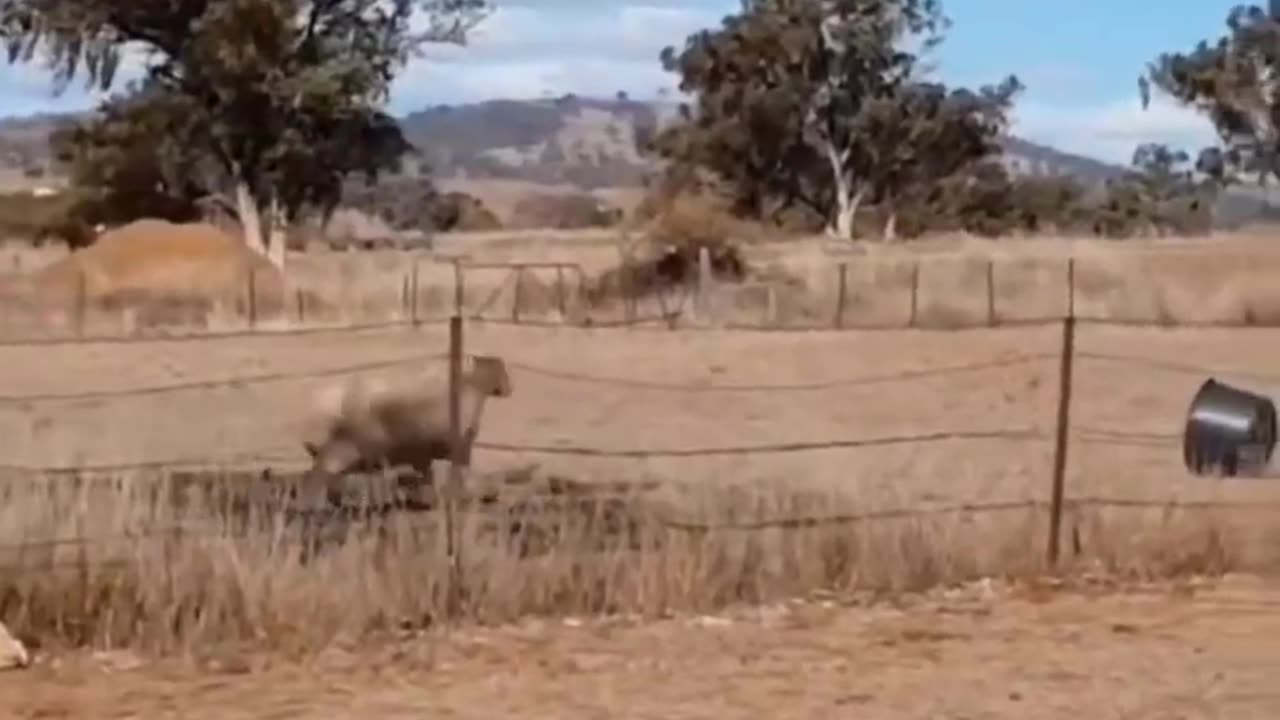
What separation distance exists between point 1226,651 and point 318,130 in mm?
39659

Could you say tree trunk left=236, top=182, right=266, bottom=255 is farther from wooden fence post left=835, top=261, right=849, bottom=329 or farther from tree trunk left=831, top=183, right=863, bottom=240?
tree trunk left=831, top=183, right=863, bottom=240

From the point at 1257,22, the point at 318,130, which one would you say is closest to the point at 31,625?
the point at 318,130

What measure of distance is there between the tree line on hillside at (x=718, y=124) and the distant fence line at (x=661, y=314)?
816 centimetres

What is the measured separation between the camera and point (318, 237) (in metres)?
65.7

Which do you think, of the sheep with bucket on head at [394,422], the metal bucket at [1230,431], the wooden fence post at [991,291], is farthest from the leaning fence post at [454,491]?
the wooden fence post at [991,291]

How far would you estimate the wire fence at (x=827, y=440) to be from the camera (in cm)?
1286

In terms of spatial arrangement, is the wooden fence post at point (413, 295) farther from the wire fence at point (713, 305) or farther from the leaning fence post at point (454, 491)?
the leaning fence post at point (454, 491)

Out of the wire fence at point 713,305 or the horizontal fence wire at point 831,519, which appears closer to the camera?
the horizontal fence wire at point 831,519

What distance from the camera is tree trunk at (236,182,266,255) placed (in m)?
48.8

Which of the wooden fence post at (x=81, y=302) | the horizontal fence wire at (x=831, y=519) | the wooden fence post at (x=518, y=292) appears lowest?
the wooden fence post at (x=81, y=302)

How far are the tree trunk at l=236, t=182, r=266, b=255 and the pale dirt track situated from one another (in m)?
38.1

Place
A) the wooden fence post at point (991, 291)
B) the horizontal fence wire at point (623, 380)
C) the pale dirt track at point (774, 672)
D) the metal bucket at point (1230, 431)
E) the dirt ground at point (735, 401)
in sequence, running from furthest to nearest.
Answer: the wooden fence post at point (991, 291) < the horizontal fence wire at point (623, 380) < the dirt ground at point (735, 401) < the metal bucket at point (1230, 431) < the pale dirt track at point (774, 672)

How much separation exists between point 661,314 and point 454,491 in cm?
2187

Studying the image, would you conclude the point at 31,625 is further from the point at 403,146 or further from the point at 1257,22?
the point at 1257,22
